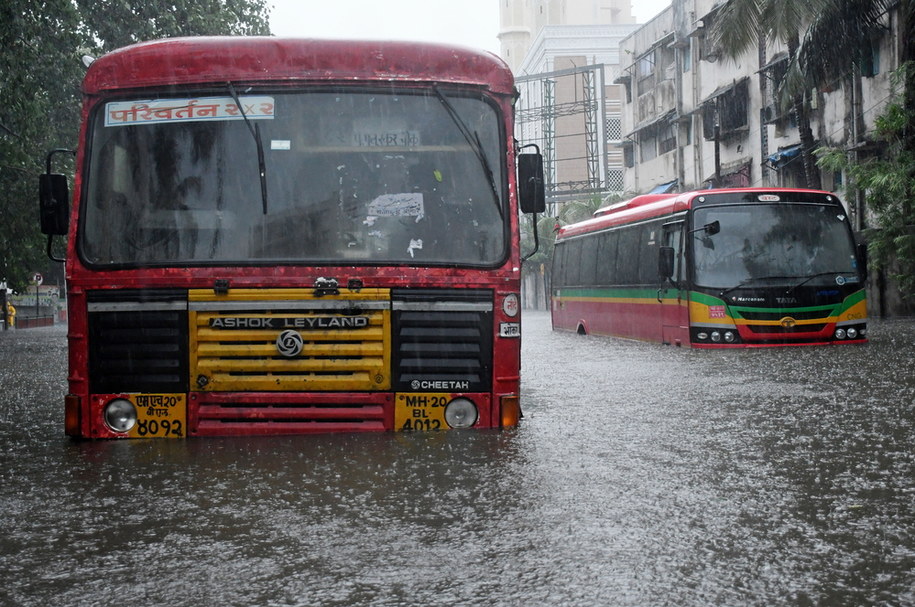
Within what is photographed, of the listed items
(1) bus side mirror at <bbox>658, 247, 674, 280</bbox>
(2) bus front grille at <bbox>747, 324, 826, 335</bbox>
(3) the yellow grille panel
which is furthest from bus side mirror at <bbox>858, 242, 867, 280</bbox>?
(3) the yellow grille panel

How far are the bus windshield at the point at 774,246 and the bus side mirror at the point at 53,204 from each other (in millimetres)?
11549

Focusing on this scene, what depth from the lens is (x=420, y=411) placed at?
7.97m

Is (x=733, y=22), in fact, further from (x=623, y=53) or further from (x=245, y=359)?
(x=623, y=53)

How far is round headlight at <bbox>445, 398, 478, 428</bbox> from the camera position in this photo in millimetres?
7988

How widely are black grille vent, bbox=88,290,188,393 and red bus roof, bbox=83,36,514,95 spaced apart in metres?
1.38

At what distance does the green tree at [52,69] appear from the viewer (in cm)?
2327

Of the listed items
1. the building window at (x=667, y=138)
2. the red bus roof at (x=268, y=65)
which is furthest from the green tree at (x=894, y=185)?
the building window at (x=667, y=138)

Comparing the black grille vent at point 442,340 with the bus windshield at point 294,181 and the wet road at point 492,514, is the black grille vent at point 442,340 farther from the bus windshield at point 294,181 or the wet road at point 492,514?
the wet road at point 492,514

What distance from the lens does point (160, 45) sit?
827cm

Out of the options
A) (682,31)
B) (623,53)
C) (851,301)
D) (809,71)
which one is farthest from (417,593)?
(623,53)

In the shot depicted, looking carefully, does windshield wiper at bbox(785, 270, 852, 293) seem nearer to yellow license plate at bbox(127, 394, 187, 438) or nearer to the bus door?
the bus door

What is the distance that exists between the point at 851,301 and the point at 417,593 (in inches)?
590

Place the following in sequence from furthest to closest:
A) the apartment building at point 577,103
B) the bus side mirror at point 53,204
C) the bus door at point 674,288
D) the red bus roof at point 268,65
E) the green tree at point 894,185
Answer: the apartment building at point 577,103 → the green tree at point 894,185 → the bus door at point 674,288 → the bus side mirror at point 53,204 → the red bus roof at point 268,65

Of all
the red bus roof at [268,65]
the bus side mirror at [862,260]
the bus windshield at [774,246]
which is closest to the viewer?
the red bus roof at [268,65]
